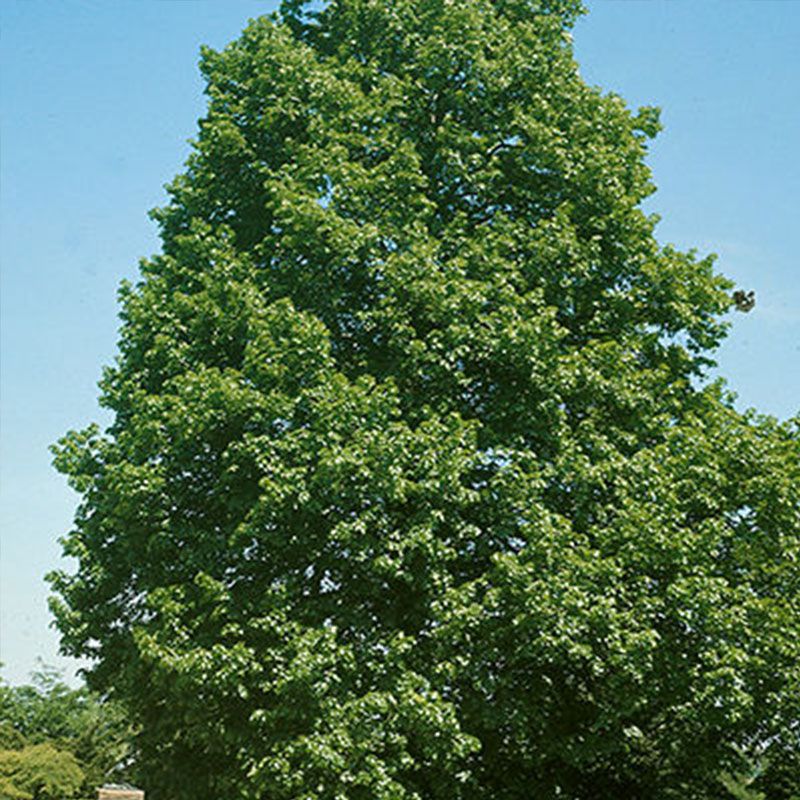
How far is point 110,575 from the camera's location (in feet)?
59.4

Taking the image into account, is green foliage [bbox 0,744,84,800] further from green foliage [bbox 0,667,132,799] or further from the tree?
the tree

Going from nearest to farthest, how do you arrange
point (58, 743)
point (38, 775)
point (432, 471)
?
point (432, 471)
point (38, 775)
point (58, 743)

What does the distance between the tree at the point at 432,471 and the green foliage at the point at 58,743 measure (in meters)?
7.12

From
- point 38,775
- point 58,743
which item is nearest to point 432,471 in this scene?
point 38,775

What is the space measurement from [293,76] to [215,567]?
11.3 meters

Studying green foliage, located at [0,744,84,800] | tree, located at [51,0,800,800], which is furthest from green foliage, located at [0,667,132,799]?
tree, located at [51,0,800,800]

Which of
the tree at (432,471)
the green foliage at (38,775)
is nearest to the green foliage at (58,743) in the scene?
the green foliage at (38,775)

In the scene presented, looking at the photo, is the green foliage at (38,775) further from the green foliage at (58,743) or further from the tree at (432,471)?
the tree at (432,471)

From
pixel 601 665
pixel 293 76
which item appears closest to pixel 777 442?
pixel 601 665

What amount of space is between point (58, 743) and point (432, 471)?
191 ft

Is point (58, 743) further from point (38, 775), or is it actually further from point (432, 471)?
point (432, 471)

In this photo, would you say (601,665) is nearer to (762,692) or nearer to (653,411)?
(762,692)

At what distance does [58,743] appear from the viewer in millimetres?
61438

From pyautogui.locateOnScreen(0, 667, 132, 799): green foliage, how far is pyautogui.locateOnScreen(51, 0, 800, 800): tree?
23.4 ft
